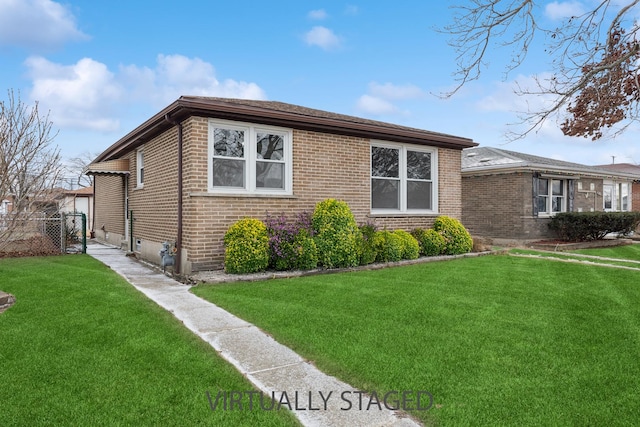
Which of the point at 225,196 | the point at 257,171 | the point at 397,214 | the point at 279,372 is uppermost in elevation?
the point at 257,171

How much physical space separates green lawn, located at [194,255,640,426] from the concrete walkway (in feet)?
0.61

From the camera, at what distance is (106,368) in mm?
3490

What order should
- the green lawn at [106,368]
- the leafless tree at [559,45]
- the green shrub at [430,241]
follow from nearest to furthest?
the green lawn at [106,368] < the leafless tree at [559,45] < the green shrub at [430,241]

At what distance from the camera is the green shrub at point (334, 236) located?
8695 mm

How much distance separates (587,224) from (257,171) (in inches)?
521

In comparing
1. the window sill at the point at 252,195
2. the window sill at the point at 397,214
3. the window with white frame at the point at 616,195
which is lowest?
the window sill at the point at 397,214

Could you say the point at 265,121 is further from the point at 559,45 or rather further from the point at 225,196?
the point at 559,45

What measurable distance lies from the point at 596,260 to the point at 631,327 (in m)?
7.59

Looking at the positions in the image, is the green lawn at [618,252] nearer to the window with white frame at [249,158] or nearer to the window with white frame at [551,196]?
the window with white frame at [551,196]

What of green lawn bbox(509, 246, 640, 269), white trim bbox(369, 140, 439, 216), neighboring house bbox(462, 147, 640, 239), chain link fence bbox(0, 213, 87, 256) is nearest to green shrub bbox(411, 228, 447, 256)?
white trim bbox(369, 140, 439, 216)

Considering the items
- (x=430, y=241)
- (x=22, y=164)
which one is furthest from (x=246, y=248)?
(x=430, y=241)

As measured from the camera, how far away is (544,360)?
374 cm

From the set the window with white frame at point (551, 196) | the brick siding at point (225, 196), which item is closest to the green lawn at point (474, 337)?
the brick siding at point (225, 196)

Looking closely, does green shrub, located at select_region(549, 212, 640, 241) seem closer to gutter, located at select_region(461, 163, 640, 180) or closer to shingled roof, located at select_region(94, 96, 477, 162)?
gutter, located at select_region(461, 163, 640, 180)
